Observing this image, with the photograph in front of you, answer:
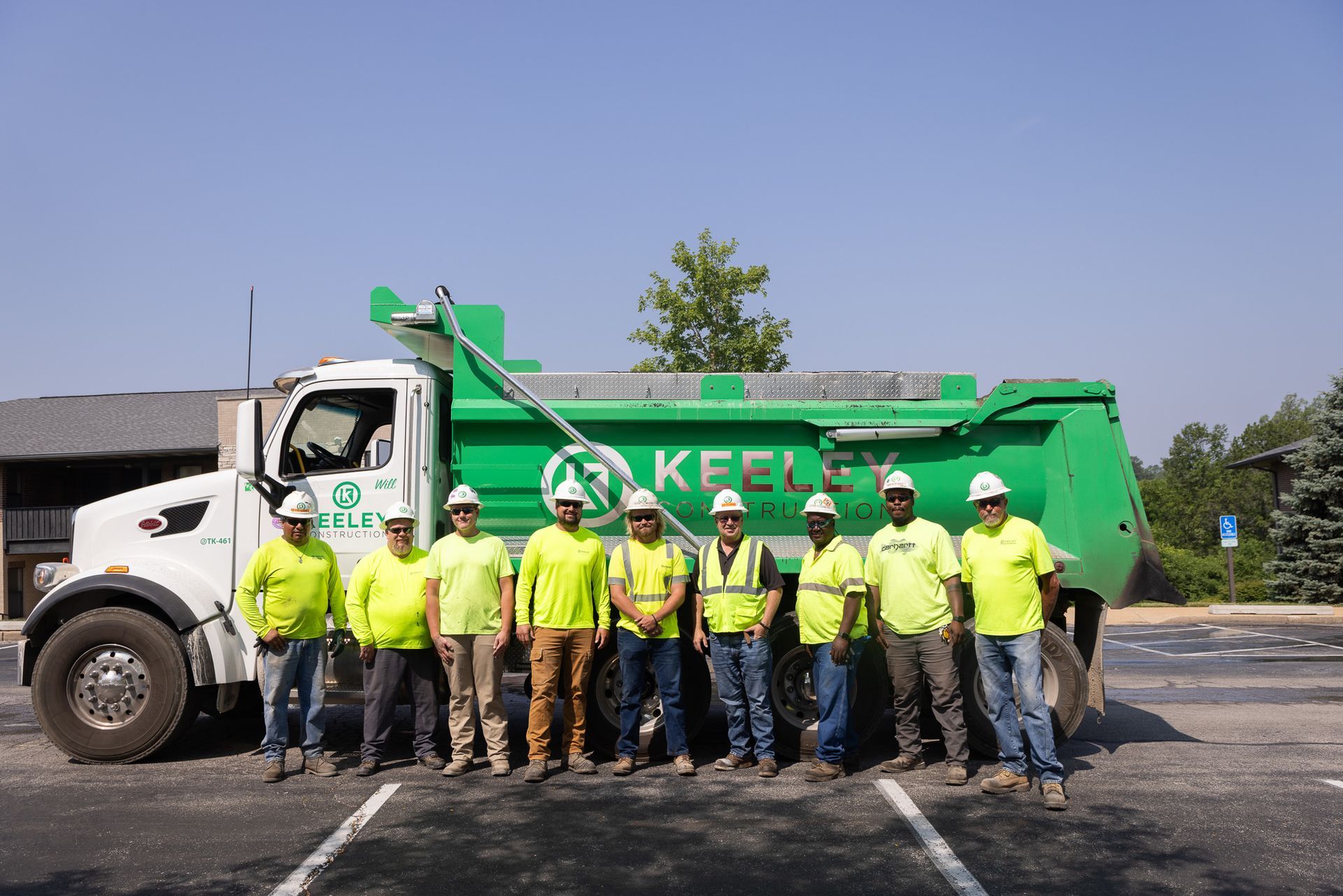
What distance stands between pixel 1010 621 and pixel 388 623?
4.13 m

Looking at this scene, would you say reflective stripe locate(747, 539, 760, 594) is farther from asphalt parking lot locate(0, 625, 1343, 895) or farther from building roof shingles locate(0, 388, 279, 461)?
building roof shingles locate(0, 388, 279, 461)

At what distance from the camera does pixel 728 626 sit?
691 centimetres

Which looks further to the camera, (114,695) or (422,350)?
(422,350)

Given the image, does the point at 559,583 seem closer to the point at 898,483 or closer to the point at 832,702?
the point at 832,702

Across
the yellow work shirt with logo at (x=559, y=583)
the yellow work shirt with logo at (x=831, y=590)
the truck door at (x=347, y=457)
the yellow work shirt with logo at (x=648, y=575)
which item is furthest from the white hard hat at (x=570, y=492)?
the yellow work shirt with logo at (x=831, y=590)

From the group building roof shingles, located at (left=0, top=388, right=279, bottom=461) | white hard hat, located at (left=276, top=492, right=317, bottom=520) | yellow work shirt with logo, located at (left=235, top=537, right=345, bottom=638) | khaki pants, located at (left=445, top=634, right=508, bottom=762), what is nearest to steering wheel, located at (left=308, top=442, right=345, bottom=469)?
white hard hat, located at (left=276, top=492, right=317, bottom=520)

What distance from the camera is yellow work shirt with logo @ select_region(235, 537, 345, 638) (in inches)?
271

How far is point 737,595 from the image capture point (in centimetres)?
691

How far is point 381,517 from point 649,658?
2.26m

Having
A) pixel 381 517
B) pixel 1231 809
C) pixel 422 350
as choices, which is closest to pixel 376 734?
pixel 381 517

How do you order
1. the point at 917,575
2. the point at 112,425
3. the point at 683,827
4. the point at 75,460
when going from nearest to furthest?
the point at 683,827 < the point at 917,575 < the point at 75,460 < the point at 112,425

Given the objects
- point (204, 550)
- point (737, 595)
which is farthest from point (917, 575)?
point (204, 550)

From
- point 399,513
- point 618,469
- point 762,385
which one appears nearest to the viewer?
point 399,513

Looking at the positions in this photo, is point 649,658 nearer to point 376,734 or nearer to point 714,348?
point 376,734
